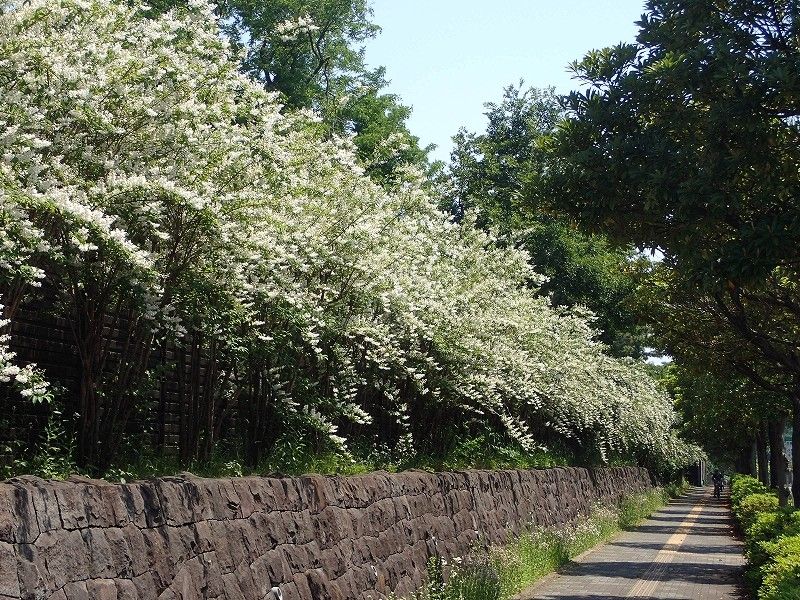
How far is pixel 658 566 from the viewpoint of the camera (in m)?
19.9

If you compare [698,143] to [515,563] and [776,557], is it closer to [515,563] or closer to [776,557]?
[776,557]

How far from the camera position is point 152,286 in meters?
7.95

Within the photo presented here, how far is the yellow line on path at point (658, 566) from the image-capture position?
1590cm

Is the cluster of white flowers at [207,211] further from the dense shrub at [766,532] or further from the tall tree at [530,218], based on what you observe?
the tall tree at [530,218]

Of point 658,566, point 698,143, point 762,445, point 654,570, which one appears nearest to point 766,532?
point 654,570

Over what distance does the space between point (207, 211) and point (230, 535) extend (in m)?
2.50

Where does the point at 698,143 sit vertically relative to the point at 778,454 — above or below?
above

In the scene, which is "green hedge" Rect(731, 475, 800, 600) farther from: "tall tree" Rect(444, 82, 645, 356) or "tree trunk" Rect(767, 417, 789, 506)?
"tall tree" Rect(444, 82, 645, 356)

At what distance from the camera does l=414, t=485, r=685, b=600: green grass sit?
42.8 ft

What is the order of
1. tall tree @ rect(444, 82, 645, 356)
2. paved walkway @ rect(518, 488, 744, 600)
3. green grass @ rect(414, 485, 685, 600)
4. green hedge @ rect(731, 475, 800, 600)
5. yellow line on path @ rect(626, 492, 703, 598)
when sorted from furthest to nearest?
tall tree @ rect(444, 82, 645, 356) < yellow line on path @ rect(626, 492, 703, 598) < paved walkway @ rect(518, 488, 744, 600) < green grass @ rect(414, 485, 685, 600) < green hedge @ rect(731, 475, 800, 600)

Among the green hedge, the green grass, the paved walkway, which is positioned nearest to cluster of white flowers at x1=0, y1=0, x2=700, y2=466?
the green grass

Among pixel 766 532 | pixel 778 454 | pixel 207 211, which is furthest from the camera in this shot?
pixel 778 454

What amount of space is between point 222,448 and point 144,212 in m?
4.17

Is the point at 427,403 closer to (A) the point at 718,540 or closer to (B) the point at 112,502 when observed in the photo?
(B) the point at 112,502
